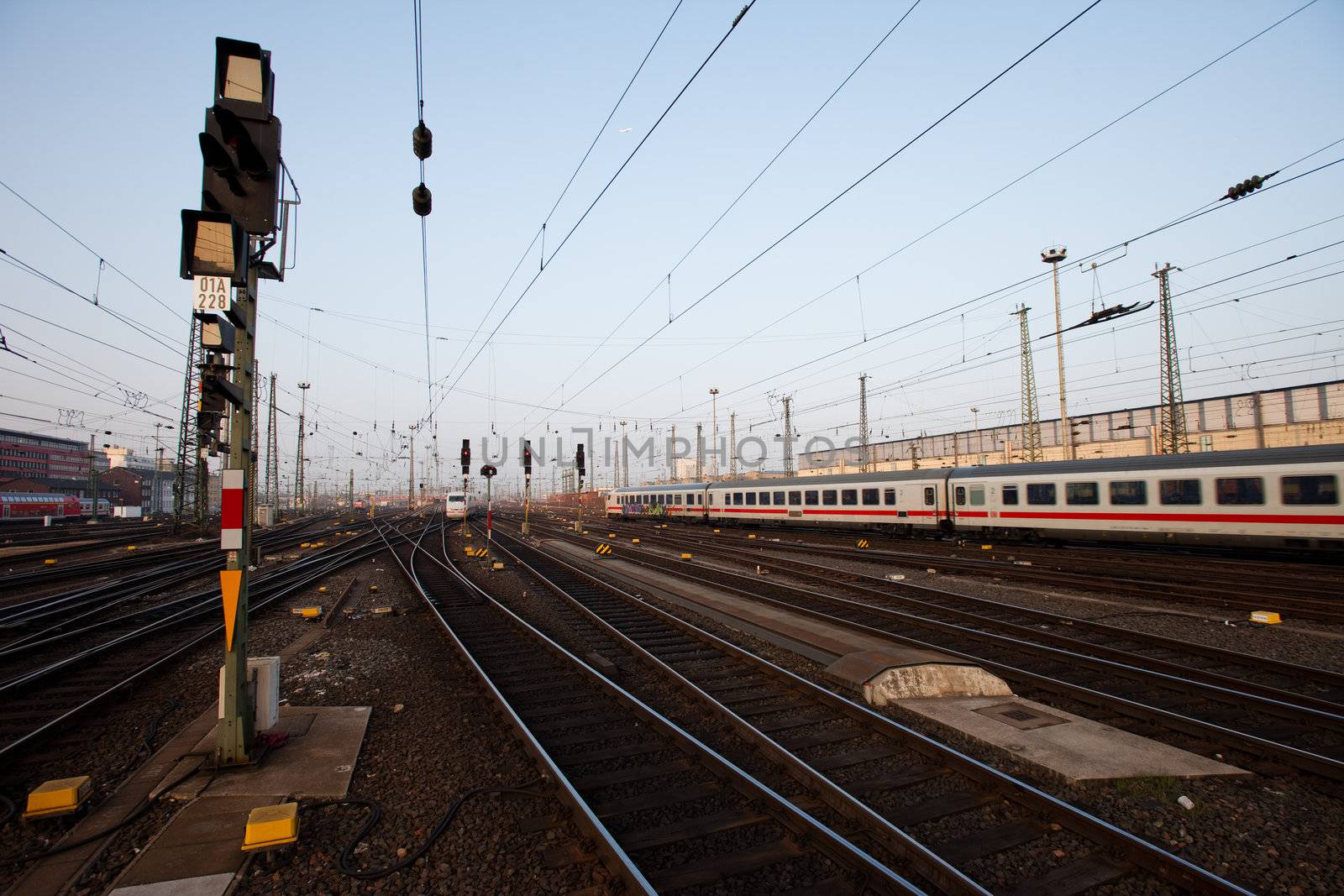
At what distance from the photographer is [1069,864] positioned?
12.3 ft

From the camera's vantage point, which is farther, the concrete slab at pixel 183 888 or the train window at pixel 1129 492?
the train window at pixel 1129 492

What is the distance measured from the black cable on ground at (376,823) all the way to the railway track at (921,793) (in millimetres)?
2165

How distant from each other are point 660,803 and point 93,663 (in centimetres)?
872

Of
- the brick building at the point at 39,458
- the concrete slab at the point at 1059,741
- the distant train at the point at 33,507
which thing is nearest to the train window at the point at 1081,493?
the concrete slab at the point at 1059,741

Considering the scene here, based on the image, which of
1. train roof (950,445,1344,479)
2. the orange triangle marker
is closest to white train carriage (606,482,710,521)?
train roof (950,445,1344,479)

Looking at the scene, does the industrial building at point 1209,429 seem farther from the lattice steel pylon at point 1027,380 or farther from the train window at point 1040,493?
the train window at point 1040,493

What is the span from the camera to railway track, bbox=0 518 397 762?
20.1 ft

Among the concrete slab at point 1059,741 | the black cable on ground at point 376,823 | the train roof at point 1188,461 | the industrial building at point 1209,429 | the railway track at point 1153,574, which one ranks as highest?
the industrial building at point 1209,429

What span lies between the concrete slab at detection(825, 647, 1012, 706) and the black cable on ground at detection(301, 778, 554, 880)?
376 centimetres

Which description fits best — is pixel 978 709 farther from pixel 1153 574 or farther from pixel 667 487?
pixel 667 487

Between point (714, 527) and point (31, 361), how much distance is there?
3105 centimetres

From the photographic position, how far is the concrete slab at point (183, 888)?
11.0 ft

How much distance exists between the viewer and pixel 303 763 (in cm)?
502

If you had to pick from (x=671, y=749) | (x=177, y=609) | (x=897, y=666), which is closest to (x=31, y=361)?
(x=177, y=609)
